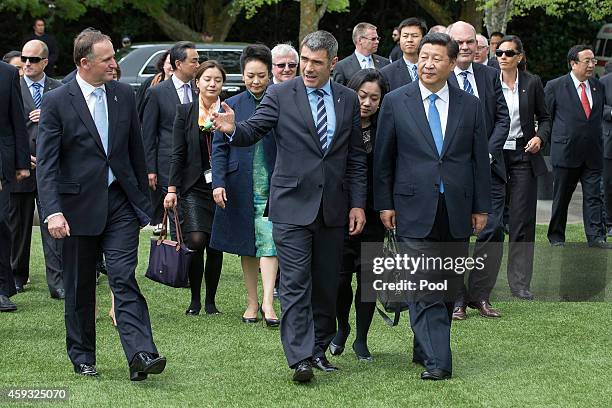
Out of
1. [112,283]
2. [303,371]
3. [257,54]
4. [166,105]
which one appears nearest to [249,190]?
[257,54]

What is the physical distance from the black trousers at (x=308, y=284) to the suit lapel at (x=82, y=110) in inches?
49.7

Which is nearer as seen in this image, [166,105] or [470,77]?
[470,77]

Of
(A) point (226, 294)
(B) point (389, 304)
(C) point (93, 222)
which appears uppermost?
(C) point (93, 222)

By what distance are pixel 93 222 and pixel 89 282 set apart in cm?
46

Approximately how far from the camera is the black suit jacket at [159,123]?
11062 mm

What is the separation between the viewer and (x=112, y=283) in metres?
7.69

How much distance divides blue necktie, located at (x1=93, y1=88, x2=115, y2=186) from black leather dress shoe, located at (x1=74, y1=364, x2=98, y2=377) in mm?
1188

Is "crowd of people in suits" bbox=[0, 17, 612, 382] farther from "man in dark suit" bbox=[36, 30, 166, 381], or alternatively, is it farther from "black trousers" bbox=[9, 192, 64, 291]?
"black trousers" bbox=[9, 192, 64, 291]

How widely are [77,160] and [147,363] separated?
1.35 metres

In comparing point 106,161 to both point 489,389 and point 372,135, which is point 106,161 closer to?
point 372,135

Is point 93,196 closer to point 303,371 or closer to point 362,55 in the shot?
point 303,371

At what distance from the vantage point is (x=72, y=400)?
7.25m

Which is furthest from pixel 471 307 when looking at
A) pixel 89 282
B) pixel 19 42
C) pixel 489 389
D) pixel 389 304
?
pixel 19 42

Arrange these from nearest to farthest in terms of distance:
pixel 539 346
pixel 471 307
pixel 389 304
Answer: pixel 389 304
pixel 539 346
pixel 471 307
